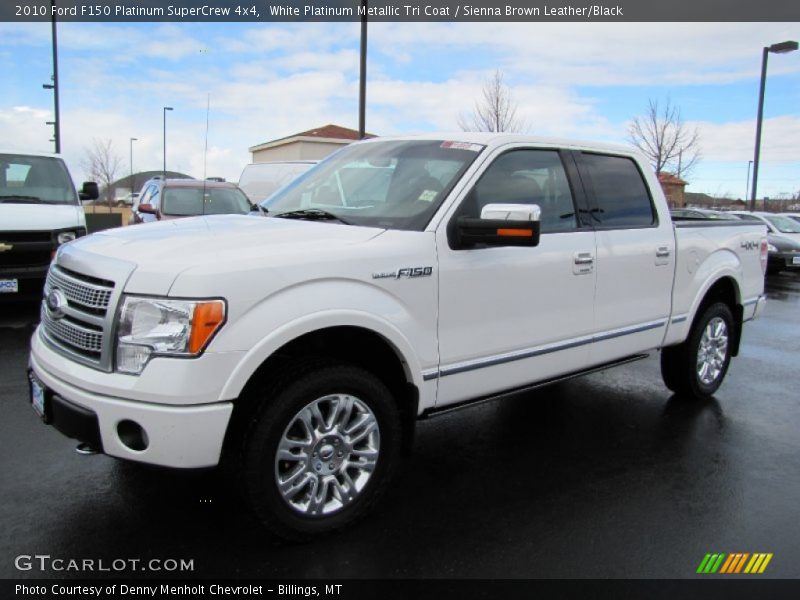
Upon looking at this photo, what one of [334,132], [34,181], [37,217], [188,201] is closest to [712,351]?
[37,217]

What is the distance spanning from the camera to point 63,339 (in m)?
3.06

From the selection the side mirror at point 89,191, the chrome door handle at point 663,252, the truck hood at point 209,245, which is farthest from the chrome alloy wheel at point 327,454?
the side mirror at point 89,191

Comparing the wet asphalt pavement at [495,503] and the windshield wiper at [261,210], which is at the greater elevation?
the windshield wiper at [261,210]

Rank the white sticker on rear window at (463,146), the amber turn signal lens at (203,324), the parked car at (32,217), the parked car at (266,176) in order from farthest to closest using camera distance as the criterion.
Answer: the parked car at (266,176) → the parked car at (32,217) → the white sticker on rear window at (463,146) → the amber turn signal lens at (203,324)

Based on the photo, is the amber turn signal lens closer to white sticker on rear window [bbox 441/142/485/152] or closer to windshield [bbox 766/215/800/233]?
white sticker on rear window [bbox 441/142/485/152]

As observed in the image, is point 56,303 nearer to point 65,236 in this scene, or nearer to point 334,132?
point 65,236

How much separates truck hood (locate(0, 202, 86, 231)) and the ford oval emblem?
5144 millimetres

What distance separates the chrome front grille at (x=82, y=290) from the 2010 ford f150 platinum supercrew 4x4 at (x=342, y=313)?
1cm

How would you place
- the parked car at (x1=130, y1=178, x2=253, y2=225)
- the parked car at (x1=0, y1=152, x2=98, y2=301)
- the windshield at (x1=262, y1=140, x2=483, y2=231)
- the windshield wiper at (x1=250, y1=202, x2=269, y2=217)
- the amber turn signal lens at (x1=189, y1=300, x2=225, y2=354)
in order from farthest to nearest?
the parked car at (x1=130, y1=178, x2=253, y2=225) < the parked car at (x1=0, y1=152, x2=98, y2=301) < the windshield wiper at (x1=250, y1=202, x2=269, y2=217) < the windshield at (x1=262, y1=140, x2=483, y2=231) < the amber turn signal lens at (x1=189, y1=300, x2=225, y2=354)

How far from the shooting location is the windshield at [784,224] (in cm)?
1688

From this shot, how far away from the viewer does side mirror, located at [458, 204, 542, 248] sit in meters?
3.26

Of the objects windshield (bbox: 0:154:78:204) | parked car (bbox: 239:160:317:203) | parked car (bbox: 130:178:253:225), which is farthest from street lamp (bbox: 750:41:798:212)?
windshield (bbox: 0:154:78:204)

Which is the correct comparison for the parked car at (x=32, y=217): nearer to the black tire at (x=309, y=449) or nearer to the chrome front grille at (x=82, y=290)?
the chrome front grille at (x=82, y=290)

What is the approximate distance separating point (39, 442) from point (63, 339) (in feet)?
5.06
